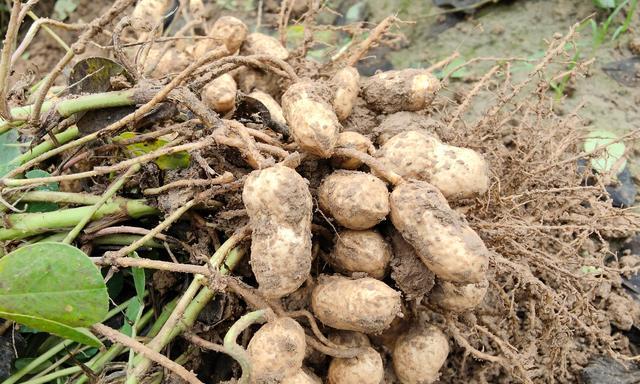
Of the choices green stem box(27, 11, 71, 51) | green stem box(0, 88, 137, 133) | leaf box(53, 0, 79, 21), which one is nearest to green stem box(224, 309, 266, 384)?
green stem box(0, 88, 137, 133)

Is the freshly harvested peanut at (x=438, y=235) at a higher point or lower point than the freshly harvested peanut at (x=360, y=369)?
higher

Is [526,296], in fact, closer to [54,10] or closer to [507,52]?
[507,52]

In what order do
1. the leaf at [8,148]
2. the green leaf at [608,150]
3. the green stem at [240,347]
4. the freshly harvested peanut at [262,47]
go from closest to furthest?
the green stem at [240,347] < the leaf at [8,148] < the freshly harvested peanut at [262,47] < the green leaf at [608,150]

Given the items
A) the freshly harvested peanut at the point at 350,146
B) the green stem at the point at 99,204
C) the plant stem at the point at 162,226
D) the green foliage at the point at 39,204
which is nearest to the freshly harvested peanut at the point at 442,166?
the freshly harvested peanut at the point at 350,146

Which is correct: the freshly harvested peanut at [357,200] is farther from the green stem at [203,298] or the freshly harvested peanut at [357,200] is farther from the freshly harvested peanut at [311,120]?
the green stem at [203,298]

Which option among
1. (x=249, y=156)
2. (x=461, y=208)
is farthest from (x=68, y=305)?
(x=461, y=208)

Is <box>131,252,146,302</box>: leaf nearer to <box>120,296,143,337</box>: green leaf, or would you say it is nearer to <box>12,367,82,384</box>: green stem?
<box>120,296,143,337</box>: green leaf
